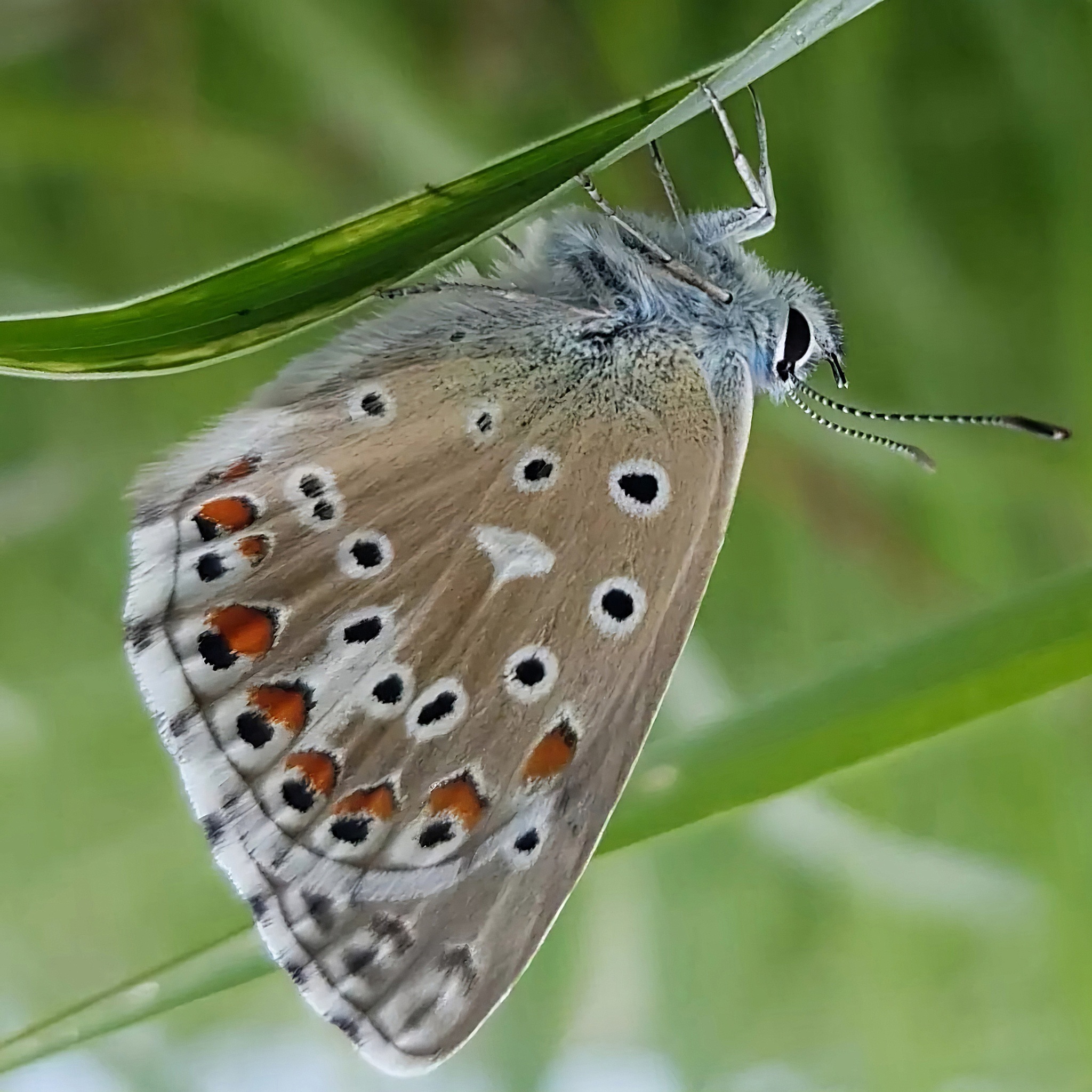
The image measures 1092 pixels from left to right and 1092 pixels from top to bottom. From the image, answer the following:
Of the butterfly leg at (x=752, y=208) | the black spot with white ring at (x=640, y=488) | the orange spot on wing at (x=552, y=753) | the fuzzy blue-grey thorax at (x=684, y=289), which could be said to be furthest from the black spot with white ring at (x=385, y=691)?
the butterfly leg at (x=752, y=208)

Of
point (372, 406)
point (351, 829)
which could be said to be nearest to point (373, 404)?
point (372, 406)

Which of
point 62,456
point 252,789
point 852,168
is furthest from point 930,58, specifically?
point 62,456

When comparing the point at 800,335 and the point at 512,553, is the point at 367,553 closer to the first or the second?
the point at 512,553

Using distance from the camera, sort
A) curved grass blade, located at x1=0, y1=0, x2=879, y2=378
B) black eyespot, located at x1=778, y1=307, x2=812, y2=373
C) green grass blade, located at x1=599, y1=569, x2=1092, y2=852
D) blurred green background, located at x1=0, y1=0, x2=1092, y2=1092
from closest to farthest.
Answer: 1. curved grass blade, located at x1=0, y1=0, x2=879, y2=378
2. green grass blade, located at x1=599, y1=569, x2=1092, y2=852
3. black eyespot, located at x1=778, y1=307, x2=812, y2=373
4. blurred green background, located at x1=0, y1=0, x2=1092, y2=1092

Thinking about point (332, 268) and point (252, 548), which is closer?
point (332, 268)

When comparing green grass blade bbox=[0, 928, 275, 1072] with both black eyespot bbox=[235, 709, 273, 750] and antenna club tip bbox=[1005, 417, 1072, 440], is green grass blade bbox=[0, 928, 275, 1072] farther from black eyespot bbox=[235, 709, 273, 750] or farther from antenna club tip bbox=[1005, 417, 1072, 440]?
antenna club tip bbox=[1005, 417, 1072, 440]

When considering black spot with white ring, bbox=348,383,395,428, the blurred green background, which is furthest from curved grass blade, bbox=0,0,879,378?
the blurred green background

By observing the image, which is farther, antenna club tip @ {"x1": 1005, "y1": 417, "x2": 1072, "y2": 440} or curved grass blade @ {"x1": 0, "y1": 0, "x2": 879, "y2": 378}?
antenna club tip @ {"x1": 1005, "y1": 417, "x2": 1072, "y2": 440}
